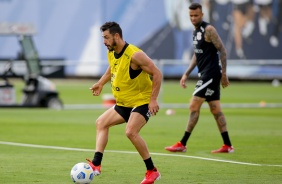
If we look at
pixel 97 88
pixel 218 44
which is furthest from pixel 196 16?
pixel 97 88

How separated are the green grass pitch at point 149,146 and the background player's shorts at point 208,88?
1027 mm

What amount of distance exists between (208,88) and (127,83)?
4.13 metres

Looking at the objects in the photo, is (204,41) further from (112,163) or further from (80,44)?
(80,44)

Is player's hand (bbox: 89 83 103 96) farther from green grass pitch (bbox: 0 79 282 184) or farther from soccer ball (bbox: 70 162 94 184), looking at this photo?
soccer ball (bbox: 70 162 94 184)

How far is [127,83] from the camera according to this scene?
12.2 meters

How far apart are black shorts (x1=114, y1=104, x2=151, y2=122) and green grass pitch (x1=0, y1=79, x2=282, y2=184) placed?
89 centimetres

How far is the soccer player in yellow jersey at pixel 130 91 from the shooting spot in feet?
39.3

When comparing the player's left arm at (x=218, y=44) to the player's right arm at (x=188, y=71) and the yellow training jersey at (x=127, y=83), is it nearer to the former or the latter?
the player's right arm at (x=188, y=71)

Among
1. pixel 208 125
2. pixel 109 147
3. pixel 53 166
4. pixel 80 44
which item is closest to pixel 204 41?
pixel 109 147

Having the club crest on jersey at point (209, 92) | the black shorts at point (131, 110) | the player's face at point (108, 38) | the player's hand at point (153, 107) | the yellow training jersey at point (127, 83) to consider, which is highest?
the player's face at point (108, 38)

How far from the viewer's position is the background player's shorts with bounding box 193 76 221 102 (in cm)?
1608

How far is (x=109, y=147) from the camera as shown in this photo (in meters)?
16.9

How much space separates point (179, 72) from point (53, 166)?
117 ft

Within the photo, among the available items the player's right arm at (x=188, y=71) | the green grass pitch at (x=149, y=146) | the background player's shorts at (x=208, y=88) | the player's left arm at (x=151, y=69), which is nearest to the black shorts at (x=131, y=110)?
the player's left arm at (x=151, y=69)
